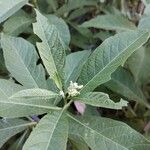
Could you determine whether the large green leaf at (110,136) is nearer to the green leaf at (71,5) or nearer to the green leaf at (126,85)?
the green leaf at (126,85)

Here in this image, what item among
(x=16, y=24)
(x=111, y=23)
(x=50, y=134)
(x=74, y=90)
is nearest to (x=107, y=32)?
(x=111, y=23)

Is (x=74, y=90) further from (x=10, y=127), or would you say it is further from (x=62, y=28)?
(x=62, y=28)

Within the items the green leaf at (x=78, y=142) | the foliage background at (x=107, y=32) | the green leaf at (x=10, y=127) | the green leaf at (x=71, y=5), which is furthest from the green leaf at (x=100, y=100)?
the green leaf at (x=71, y=5)

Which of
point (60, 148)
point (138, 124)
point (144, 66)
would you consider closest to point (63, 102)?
point (60, 148)

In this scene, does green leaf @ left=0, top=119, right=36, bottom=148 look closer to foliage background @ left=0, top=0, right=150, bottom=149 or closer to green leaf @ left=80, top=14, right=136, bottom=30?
foliage background @ left=0, top=0, right=150, bottom=149

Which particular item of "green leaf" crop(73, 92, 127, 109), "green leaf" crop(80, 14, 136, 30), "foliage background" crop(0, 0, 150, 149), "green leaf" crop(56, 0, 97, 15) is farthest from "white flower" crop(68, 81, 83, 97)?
"green leaf" crop(56, 0, 97, 15)

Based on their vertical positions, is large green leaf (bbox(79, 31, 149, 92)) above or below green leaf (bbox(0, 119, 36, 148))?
above

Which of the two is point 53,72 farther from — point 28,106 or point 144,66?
point 144,66
